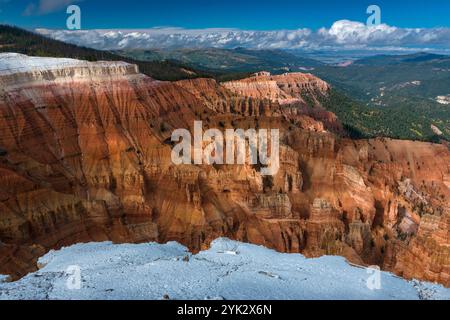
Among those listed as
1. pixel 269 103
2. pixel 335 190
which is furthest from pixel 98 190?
pixel 269 103

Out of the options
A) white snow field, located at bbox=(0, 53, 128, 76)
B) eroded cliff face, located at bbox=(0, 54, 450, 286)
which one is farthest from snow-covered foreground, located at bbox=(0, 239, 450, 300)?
white snow field, located at bbox=(0, 53, 128, 76)

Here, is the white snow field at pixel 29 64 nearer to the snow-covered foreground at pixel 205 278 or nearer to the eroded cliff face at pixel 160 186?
the eroded cliff face at pixel 160 186

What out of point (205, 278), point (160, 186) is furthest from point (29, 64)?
point (205, 278)

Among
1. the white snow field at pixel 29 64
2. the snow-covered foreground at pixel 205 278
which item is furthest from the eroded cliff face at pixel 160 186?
the snow-covered foreground at pixel 205 278

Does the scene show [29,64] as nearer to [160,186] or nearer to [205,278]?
[160,186]

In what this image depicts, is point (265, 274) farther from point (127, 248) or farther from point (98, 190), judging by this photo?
point (98, 190)
